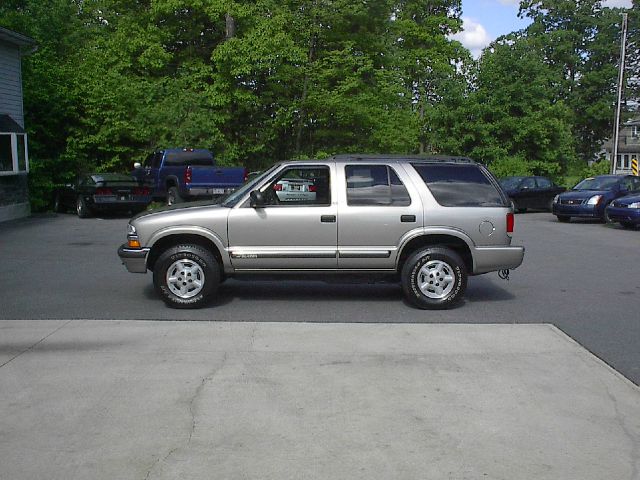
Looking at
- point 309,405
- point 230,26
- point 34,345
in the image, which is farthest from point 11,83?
point 309,405

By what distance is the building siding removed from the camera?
21.7 m

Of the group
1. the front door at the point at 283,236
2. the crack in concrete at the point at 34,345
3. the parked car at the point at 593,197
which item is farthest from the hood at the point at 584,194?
the crack in concrete at the point at 34,345

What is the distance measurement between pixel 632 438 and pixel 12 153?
20.7m

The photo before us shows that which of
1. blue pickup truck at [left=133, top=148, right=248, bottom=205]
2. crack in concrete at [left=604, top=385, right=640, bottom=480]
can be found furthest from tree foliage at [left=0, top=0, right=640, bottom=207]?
crack in concrete at [left=604, top=385, right=640, bottom=480]

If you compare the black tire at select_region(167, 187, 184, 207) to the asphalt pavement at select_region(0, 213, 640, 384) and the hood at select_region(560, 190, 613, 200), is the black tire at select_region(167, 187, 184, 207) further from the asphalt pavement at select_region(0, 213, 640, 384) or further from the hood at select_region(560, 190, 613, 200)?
the hood at select_region(560, 190, 613, 200)

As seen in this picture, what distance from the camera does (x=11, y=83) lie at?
73.0 ft

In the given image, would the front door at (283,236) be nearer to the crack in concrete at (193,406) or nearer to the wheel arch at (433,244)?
the wheel arch at (433,244)

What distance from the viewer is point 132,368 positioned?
629 centimetres

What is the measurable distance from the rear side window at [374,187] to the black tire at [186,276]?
6.20 feet

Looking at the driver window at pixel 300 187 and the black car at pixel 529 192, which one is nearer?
the driver window at pixel 300 187

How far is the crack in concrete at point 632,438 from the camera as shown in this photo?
4273 mm

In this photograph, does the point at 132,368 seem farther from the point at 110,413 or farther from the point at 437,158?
the point at 437,158

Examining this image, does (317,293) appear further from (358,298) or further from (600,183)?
(600,183)

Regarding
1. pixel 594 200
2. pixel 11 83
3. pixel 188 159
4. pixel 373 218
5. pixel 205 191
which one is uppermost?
pixel 11 83
